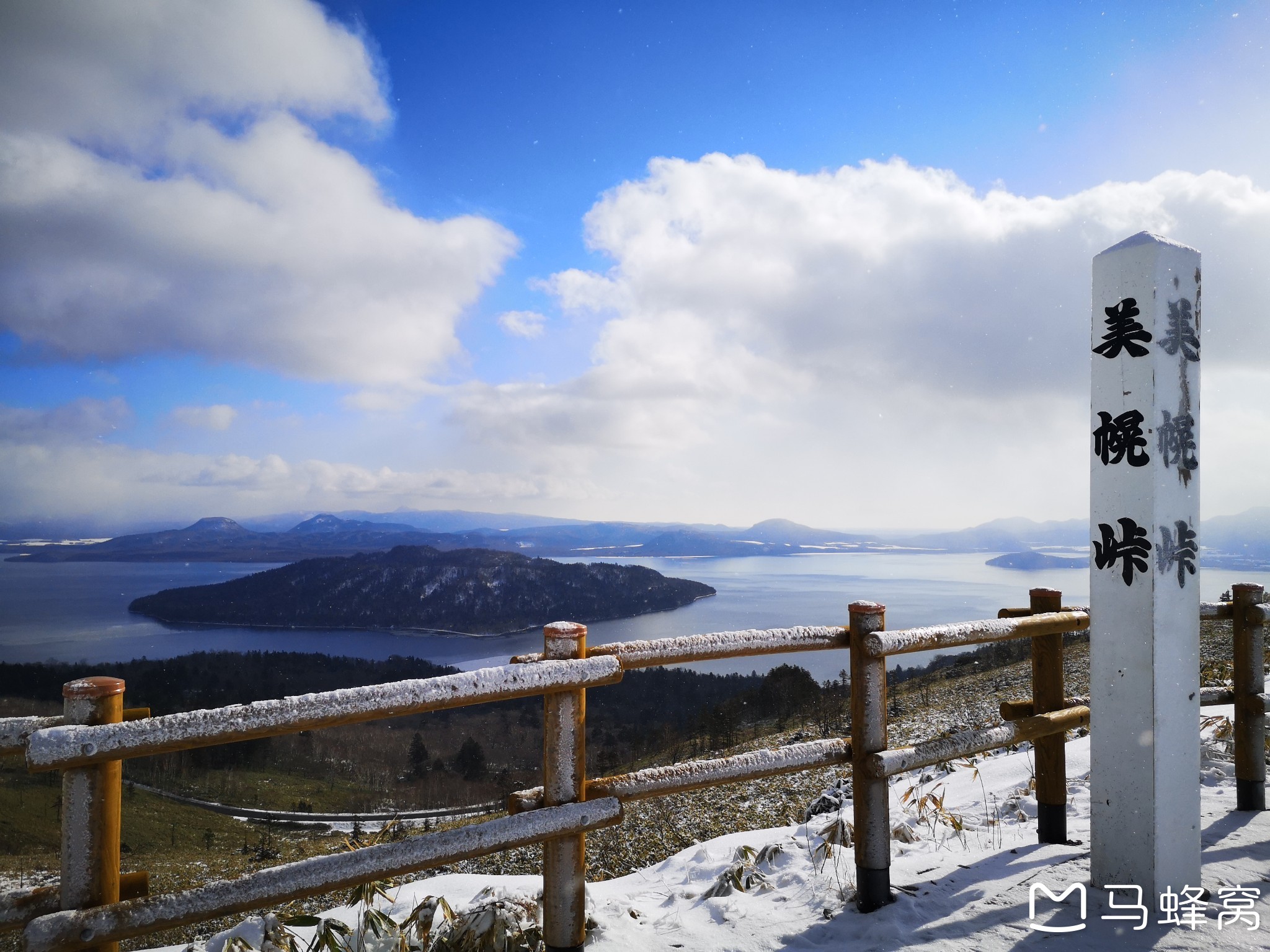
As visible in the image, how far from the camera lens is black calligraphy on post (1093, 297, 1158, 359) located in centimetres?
311

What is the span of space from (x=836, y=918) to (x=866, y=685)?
1.22 m

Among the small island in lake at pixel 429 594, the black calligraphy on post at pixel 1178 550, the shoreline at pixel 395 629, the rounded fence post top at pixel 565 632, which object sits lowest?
the shoreline at pixel 395 629

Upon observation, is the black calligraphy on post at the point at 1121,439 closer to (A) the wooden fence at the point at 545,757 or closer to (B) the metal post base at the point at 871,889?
(A) the wooden fence at the point at 545,757

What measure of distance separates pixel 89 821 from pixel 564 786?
1.59 metres

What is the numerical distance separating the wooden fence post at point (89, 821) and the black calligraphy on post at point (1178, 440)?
14.7 feet

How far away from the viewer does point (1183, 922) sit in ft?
9.52

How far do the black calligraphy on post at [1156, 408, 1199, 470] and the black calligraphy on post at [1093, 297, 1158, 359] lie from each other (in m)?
0.35

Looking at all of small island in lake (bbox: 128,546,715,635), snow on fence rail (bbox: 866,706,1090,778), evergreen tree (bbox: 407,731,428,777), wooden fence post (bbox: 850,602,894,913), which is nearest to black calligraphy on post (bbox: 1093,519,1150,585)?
snow on fence rail (bbox: 866,706,1090,778)

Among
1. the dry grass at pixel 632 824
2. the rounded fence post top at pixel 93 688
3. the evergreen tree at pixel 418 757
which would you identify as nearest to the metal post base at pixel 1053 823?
the dry grass at pixel 632 824

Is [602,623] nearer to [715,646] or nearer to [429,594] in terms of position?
[429,594]

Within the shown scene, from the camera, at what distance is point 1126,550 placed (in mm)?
3123

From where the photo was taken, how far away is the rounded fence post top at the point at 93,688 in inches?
79.4

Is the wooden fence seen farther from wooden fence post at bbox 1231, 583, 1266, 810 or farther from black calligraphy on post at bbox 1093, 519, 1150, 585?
black calligraphy on post at bbox 1093, 519, 1150, 585

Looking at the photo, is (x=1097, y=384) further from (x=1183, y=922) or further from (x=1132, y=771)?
(x=1183, y=922)
